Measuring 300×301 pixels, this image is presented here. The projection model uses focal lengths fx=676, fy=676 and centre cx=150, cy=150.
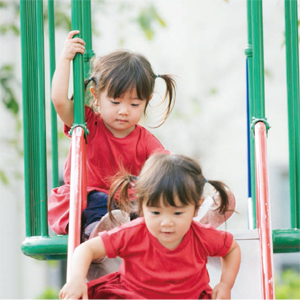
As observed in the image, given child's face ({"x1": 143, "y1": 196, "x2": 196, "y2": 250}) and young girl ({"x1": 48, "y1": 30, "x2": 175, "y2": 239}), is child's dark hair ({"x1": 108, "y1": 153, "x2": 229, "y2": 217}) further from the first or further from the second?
young girl ({"x1": 48, "y1": 30, "x2": 175, "y2": 239})

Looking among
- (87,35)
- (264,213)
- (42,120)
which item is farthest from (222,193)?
(87,35)

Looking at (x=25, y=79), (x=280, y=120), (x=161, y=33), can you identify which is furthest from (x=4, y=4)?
(x=25, y=79)

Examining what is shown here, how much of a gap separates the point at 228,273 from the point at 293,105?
0.97 meters

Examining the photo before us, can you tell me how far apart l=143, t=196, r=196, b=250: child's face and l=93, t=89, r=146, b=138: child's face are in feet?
2.13

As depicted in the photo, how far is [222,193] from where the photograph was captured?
2.47 metres

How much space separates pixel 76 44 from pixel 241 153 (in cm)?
558

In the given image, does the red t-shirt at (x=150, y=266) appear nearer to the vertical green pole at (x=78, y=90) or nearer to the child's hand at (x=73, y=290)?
the child's hand at (x=73, y=290)

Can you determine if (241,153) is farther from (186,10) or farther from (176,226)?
(176,226)

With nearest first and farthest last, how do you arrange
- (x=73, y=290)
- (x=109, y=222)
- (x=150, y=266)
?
(x=73, y=290)
(x=150, y=266)
(x=109, y=222)

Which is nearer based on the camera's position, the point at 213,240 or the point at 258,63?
the point at 213,240

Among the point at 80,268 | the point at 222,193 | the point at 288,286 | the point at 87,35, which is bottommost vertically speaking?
the point at 288,286

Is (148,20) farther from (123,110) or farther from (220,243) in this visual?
(220,243)

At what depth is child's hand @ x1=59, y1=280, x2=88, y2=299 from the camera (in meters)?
2.16

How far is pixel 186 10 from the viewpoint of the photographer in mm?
8109
